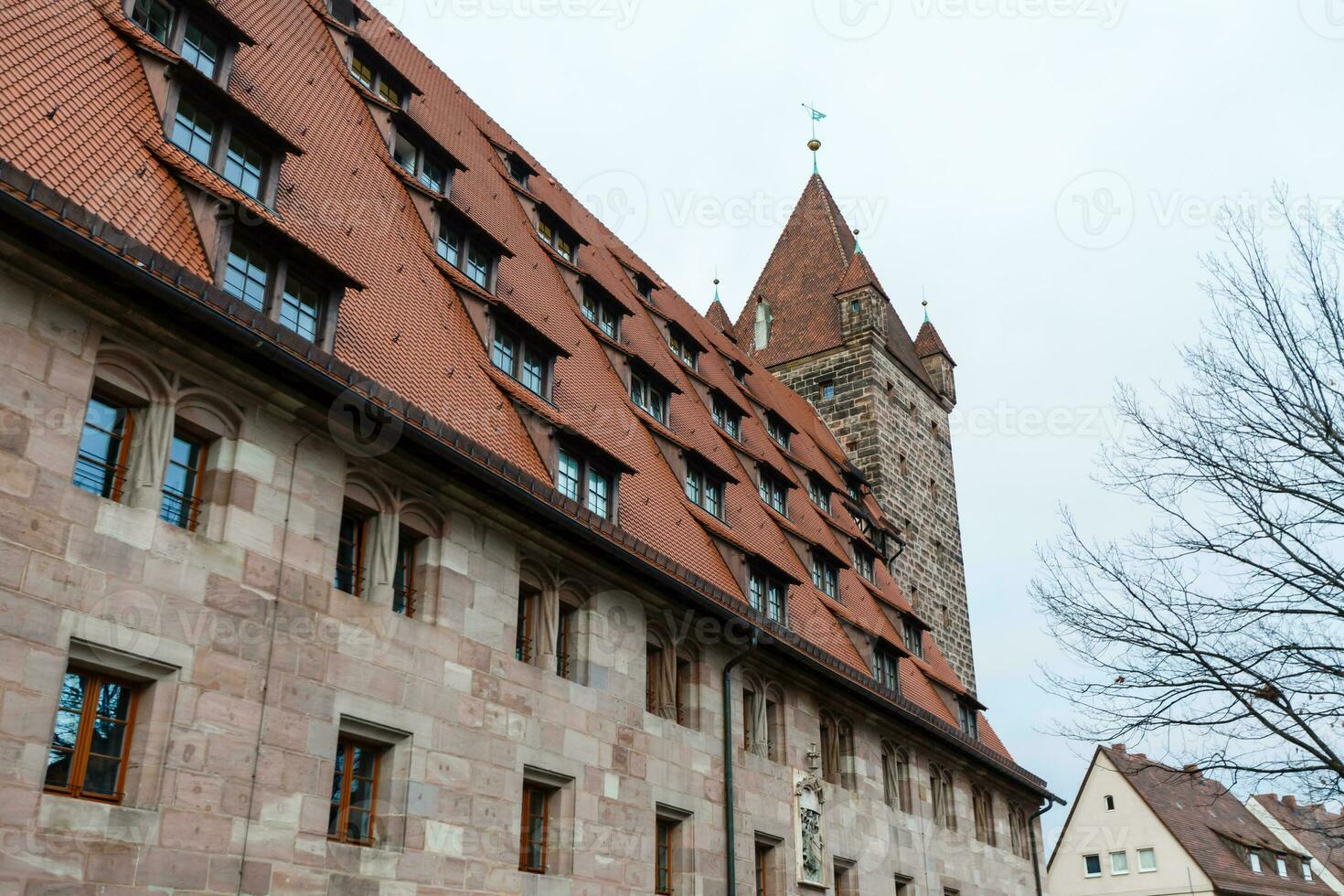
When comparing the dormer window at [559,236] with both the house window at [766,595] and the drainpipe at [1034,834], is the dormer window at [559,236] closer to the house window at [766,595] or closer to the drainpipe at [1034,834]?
the house window at [766,595]

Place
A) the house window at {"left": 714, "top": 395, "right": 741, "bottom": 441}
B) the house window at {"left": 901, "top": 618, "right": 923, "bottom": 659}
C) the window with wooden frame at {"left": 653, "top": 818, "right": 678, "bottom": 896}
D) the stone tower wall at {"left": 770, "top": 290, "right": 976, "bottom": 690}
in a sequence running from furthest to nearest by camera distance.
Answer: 1. the stone tower wall at {"left": 770, "top": 290, "right": 976, "bottom": 690}
2. the house window at {"left": 901, "top": 618, "right": 923, "bottom": 659}
3. the house window at {"left": 714, "top": 395, "right": 741, "bottom": 441}
4. the window with wooden frame at {"left": 653, "top": 818, "right": 678, "bottom": 896}

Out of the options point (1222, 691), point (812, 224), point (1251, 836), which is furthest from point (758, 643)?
point (1251, 836)

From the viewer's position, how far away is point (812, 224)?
38.6 m

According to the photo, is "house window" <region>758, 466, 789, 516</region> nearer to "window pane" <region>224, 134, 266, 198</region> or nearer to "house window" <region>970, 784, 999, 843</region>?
"house window" <region>970, 784, 999, 843</region>

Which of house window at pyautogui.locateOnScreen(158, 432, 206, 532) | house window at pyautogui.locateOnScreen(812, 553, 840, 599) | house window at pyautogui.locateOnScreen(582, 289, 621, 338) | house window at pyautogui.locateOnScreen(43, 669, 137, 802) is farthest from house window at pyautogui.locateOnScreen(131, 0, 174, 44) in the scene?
house window at pyautogui.locateOnScreen(812, 553, 840, 599)

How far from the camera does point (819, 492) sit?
27172 millimetres

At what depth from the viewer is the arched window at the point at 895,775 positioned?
2169cm

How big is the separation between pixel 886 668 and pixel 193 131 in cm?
1567

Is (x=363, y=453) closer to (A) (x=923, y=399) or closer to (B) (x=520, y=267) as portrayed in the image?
(B) (x=520, y=267)

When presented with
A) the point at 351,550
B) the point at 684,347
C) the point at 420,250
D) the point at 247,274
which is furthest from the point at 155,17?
the point at 684,347

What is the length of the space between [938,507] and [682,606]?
62.9 feet

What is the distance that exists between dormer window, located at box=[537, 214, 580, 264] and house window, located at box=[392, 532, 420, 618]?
33.2 feet

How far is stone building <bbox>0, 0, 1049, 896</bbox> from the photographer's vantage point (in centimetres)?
904

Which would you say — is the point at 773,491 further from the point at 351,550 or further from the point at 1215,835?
the point at 1215,835
